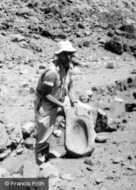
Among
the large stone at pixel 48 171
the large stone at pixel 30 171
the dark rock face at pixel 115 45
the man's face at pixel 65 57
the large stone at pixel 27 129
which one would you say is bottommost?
the large stone at pixel 27 129

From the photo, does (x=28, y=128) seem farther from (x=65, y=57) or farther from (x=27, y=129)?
(x=65, y=57)

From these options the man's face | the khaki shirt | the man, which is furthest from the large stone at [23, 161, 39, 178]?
the man's face

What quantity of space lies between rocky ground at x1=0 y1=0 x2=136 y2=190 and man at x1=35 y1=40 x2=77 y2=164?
0.37 m

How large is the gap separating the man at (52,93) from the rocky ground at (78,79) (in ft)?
1.23

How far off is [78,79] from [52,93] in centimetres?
372

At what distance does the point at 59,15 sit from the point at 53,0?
2.62ft

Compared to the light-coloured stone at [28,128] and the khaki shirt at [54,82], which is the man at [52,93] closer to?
the khaki shirt at [54,82]

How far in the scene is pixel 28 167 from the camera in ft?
13.8

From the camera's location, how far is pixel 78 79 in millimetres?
7973

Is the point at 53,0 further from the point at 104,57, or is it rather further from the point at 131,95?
the point at 131,95

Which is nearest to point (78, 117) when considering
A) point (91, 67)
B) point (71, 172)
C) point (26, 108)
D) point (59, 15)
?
point (71, 172)

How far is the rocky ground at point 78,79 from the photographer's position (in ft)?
14.4

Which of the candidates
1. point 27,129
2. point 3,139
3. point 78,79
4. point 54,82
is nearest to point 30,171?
point 54,82

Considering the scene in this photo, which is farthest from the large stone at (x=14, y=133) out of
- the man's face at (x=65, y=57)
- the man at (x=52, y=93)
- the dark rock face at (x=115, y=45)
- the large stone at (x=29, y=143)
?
the dark rock face at (x=115, y=45)
